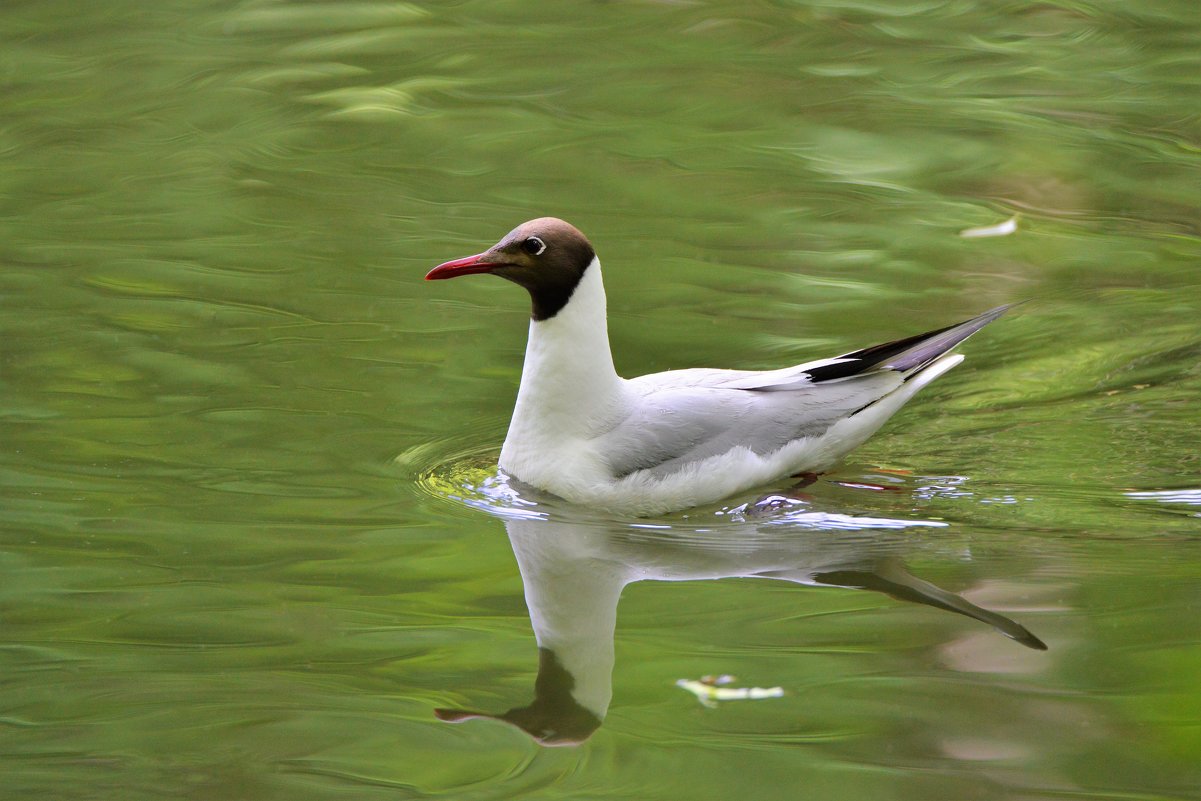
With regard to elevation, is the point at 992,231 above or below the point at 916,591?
above

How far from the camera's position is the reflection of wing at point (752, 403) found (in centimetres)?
598

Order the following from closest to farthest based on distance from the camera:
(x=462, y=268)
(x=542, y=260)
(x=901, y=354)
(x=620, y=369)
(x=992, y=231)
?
(x=462, y=268), (x=542, y=260), (x=901, y=354), (x=620, y=369), (x=992, y=231)

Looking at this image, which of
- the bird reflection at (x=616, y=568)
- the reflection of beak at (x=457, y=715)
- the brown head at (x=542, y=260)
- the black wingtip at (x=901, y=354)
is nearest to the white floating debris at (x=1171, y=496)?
the bird reflection at (x=616, y=568)

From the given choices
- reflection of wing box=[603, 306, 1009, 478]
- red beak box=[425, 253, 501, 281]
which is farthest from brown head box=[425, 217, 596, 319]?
reflection of wing box=[603, 306, 1009, 478]

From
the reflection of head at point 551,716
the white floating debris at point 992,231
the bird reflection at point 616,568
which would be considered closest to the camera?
the reflection of head at point 551,716

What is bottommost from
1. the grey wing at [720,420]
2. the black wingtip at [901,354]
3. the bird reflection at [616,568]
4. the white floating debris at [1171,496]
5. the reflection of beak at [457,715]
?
the bird reflection at [616,568]

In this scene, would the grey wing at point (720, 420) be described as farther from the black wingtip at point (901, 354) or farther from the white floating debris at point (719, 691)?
the white floating debris at point (719, 691)

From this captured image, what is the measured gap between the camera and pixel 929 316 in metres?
7.86

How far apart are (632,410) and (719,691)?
1.83 meters

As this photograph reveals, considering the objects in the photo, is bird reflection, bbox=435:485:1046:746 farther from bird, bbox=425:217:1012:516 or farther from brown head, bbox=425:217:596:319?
brown head, bbox=425:217:596:319

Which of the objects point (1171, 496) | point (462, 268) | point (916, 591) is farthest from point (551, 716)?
point (1171, 496)

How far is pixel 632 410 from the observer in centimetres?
610

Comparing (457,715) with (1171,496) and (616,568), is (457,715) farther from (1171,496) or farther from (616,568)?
(1171,496)

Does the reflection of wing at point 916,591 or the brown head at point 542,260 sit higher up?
the brown head at point 542,260
